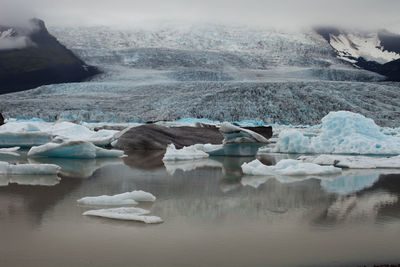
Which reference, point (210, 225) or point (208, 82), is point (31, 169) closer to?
point (210, 225)

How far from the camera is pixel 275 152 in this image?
12828 millimetres

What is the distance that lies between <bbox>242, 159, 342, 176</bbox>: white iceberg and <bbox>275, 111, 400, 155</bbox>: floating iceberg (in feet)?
14.9

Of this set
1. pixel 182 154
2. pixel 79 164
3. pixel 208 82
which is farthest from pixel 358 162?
pixel 208 82

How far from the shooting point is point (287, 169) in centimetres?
746

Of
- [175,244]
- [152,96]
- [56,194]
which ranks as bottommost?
[152,96]

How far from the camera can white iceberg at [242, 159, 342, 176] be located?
7.39 m

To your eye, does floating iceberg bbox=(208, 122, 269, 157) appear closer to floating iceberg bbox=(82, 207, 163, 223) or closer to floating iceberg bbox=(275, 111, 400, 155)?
floating iceberg bbox=(275, 111, 400, 155)

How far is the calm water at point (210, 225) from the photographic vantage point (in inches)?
119

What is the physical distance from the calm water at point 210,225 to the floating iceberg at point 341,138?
5565mm

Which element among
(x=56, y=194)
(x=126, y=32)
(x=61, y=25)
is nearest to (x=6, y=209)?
(x=56, y=194)

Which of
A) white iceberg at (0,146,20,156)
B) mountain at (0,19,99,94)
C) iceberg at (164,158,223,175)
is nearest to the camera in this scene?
iceberg at (164,158,223,175)

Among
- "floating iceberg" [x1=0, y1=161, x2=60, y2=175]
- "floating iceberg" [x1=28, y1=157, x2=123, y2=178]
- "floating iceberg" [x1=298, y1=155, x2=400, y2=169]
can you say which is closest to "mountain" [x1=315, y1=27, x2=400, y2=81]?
"floating iceberg" [x1=298, y1=155, x2=400, y2=169]

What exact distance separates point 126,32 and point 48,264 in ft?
152

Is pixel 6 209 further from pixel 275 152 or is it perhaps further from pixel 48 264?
pixel 275 152
